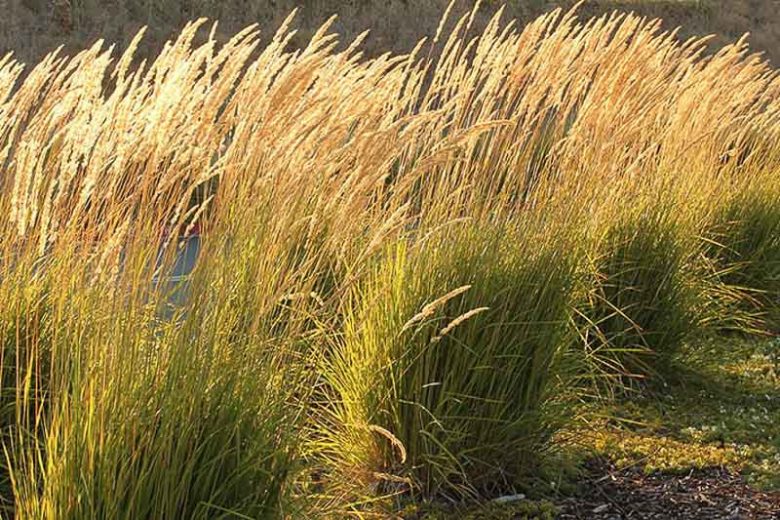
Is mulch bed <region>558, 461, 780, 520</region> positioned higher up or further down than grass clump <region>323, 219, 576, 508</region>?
further down

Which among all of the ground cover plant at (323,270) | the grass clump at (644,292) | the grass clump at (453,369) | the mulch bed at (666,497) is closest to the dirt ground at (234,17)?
the grass clump at (644,292)

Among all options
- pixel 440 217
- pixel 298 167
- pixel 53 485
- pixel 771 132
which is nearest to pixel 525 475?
pixel 440 217

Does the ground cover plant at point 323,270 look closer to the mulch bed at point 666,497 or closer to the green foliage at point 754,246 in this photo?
the mulch bed at point 666,497

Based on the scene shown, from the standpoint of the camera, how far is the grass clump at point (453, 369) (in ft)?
12.1

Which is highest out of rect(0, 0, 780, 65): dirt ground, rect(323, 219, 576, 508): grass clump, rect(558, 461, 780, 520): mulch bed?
rect(0, 0, 780, 65): dirt ground

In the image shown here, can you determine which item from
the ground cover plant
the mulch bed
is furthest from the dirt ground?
the mulch bed

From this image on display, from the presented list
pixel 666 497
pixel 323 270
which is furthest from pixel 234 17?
pixel 666 497

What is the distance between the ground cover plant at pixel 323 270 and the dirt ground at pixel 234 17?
1607cm

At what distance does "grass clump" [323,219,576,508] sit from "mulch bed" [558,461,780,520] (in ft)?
0.94

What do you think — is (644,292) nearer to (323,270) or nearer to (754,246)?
(754,246)

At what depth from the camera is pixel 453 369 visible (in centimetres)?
365

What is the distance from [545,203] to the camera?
13.7 ft

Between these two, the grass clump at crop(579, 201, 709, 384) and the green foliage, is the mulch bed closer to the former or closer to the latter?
the grass clump at crop(579, 201, 709, 384)

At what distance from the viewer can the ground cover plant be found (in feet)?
8.54
